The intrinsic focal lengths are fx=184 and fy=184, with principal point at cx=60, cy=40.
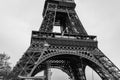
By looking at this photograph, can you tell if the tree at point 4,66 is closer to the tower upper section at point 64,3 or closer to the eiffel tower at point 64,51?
the eiffel tower at point 64,51

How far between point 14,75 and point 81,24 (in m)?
15.0

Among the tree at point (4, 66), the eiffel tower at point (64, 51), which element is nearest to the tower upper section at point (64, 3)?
the eiffel tower at point (64, 51)

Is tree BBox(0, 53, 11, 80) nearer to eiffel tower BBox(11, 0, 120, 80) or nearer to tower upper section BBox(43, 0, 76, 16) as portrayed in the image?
eiffel tower BBox(11, 0, 120, 80)

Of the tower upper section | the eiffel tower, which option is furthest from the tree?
the tower upper section

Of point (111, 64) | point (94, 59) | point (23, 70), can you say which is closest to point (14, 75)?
point (23, 70)

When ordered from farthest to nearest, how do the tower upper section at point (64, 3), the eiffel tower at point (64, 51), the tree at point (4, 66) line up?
the tower upper section at point (64, 3), the eiffel tower at point (64, 51), the tree at point (4, 66)

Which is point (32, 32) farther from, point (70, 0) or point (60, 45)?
point (70, 0)

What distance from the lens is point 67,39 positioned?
27.1m

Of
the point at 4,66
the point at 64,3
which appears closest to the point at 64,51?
the point at 4,66

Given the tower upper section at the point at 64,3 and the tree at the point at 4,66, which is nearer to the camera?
the tree at the point at 4,66

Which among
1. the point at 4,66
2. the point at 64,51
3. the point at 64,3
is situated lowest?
the point at 4,66

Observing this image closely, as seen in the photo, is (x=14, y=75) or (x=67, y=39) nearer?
(x=14, y=75)

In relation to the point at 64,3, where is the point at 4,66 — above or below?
→ below

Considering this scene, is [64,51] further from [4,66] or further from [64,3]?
[64,3]
